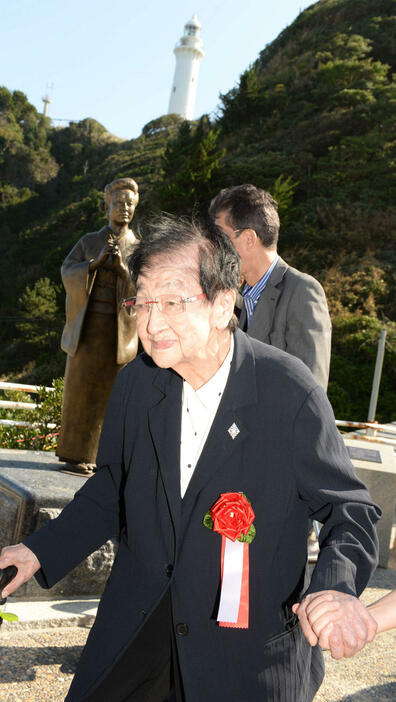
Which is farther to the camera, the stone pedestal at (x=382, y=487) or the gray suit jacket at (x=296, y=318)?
the stone pedestal at (x=382, y=487)

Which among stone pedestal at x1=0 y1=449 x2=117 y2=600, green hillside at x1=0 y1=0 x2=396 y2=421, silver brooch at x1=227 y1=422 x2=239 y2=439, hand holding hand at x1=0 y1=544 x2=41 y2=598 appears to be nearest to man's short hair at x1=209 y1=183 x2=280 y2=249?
silver brooch at x1=227 y1=422 x2=239 y2=439

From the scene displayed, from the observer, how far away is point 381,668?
11.7ft

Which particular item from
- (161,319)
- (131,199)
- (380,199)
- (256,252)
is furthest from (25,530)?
(380,199)

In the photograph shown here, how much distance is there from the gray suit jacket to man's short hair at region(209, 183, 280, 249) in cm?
19

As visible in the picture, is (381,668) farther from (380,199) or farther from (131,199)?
(380,199)

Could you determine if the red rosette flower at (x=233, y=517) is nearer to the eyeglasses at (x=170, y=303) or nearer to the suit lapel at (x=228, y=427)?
the suit lapel at (x=228, y=427)

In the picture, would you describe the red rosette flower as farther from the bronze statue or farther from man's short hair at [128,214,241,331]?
the bronze statue

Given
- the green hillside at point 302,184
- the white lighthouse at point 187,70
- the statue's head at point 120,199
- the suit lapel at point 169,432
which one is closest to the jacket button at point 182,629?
the suit lapel at point 169,432

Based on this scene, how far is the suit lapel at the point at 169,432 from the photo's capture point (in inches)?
69.6

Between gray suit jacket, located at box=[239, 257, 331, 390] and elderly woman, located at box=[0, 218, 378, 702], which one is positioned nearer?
elderly woman, located at box=[0, 218, 378, 702]

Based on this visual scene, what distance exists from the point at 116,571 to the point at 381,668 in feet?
7.51

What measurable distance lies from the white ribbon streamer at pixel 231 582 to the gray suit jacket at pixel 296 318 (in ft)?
5.10

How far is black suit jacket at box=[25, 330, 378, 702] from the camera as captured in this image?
5.46 ft

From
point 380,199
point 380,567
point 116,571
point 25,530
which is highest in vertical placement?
point 380,199
